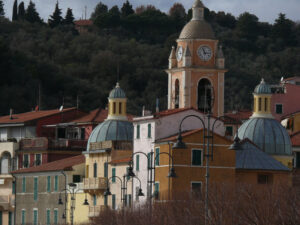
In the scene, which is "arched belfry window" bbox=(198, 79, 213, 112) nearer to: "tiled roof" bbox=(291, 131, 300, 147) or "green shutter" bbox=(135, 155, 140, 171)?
"tiled roof" bbox=(291, 131, 300, 147)

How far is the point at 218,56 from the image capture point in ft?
438

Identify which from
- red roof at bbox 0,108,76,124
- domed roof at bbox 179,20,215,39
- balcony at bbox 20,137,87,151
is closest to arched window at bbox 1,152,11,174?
balcony at bbox 20,137,87,151

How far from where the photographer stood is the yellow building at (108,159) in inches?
4931

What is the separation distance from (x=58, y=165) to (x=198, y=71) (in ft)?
49.9

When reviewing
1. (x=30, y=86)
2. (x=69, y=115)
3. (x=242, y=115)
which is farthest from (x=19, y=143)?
(x=30, y=86)

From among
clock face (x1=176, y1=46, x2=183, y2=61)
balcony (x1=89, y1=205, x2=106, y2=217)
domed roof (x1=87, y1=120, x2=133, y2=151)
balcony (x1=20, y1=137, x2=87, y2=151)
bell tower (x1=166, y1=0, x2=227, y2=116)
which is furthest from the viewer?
balcony (x1=20, y1=137, x2=87, y2=151)

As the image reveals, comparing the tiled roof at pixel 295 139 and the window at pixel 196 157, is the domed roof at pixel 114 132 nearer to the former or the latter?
the tiled roof at pixel 295 139

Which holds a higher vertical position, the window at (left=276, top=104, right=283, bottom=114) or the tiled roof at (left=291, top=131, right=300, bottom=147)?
the window at (left=276, top=104, right=283, bottom=114)

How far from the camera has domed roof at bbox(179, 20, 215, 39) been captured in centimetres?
13188

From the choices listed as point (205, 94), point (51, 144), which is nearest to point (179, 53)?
point (205, 94)

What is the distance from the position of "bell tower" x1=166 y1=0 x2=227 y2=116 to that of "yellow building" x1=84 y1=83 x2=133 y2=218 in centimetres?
495

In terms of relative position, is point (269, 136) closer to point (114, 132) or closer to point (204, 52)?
point (204, 52)

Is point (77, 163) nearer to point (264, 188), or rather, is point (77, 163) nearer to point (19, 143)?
point (19, 143)

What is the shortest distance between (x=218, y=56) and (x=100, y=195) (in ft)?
52.2
